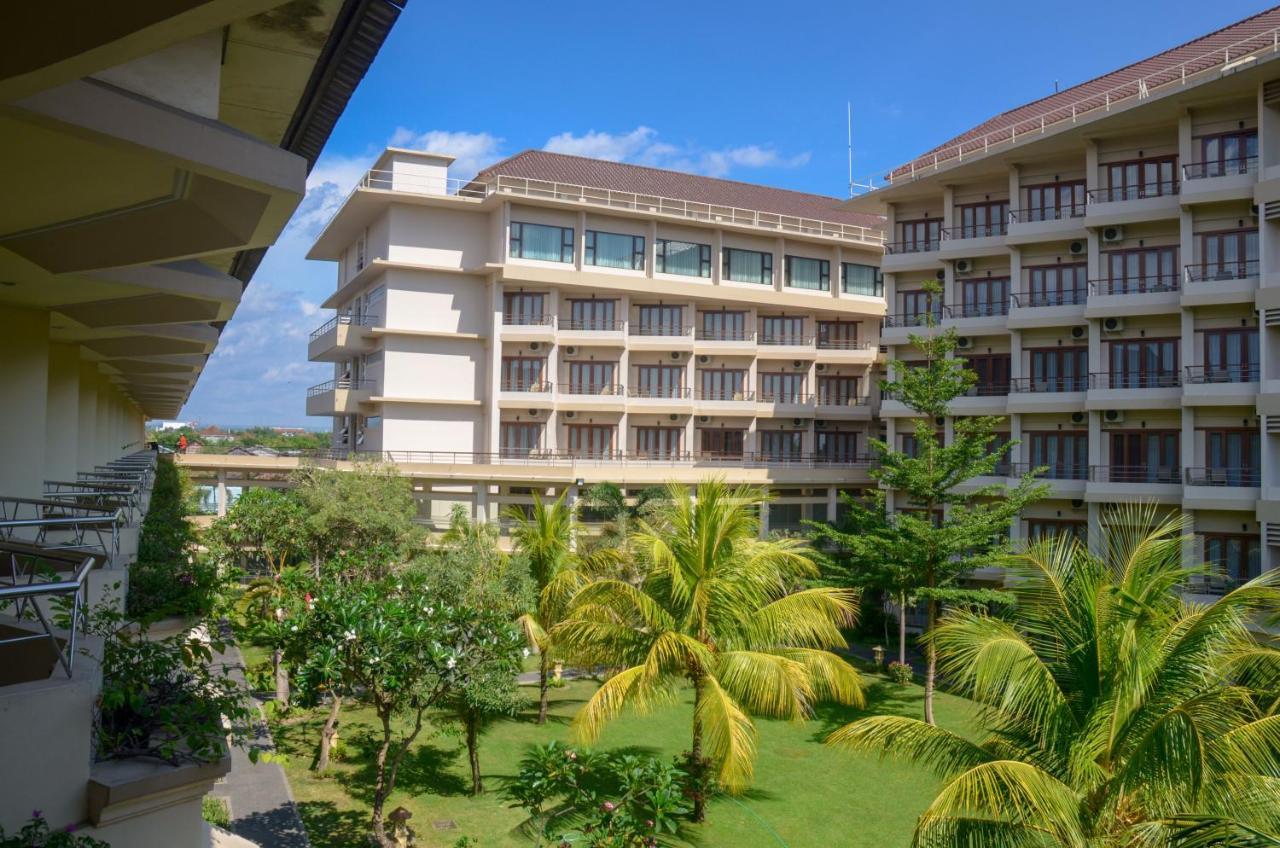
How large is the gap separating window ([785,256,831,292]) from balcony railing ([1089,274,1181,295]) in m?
16.5

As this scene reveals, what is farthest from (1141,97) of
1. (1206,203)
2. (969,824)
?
(969,824)

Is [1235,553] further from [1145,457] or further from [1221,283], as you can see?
[1221,283]

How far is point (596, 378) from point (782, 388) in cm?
894

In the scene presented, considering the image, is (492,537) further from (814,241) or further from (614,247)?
(814,241)

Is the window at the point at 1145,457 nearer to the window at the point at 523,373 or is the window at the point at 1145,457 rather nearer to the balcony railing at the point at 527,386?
the balcony railing at the point at 527,386

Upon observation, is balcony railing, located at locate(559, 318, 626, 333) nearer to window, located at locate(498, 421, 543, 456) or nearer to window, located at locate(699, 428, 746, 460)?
window, located at locate(498, 421, 543, 456)

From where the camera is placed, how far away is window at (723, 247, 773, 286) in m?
41.1

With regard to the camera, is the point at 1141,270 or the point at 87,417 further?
the point at 1141,270

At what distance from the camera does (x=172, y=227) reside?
6.07m

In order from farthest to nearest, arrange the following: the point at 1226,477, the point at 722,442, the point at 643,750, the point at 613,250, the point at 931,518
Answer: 1. the point at 722,442
2. the point at 613,250
3. the point at 1226,477
4. the point at 931,518
5. the point at 643,750

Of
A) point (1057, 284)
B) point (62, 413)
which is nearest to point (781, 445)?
point (1057, 284)

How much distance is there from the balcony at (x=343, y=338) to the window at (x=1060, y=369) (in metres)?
24.5

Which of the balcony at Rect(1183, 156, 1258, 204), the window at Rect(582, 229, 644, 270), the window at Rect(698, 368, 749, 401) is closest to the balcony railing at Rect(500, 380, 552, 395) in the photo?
the window at Rect(582, 229, 644, 270)

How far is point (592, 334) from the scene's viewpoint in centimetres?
3800
